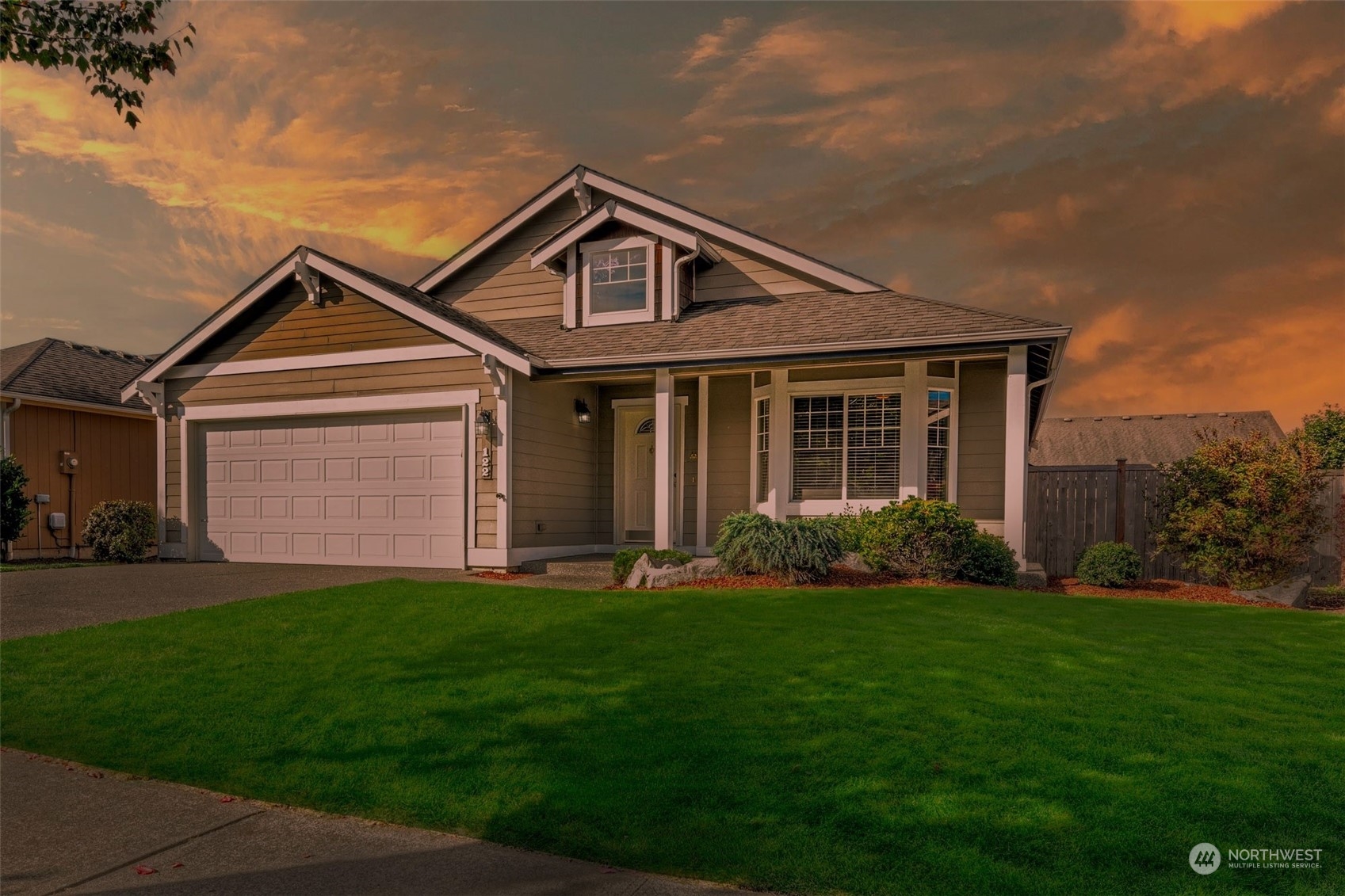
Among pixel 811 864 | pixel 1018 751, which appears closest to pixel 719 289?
pixel 1018 751

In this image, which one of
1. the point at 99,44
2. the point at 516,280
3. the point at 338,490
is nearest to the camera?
the point at 99,44

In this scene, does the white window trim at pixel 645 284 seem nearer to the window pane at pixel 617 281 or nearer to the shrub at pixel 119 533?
the window pane at pixel 617 281

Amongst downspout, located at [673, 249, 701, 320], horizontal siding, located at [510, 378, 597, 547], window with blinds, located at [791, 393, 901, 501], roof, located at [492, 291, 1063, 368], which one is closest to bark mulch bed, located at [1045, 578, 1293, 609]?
window with blinds, located at [791, 393, 901, 501]

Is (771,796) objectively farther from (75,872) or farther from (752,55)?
(752,55)

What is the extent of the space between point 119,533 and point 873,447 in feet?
45.8

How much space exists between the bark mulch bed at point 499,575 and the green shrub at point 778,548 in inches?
125

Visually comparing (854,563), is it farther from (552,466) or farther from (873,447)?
(552,466)

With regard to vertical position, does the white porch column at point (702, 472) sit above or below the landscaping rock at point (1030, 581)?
above

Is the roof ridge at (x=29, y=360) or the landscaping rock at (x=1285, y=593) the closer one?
the landscaping rock at (x=1285, y=593)

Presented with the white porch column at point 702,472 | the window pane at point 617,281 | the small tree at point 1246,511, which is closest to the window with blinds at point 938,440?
the small tree at point 1246,511

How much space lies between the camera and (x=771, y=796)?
3.76 m

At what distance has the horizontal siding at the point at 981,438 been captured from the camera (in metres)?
12.6

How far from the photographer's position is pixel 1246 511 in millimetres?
11258

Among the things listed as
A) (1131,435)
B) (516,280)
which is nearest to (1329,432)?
(1131,435)
